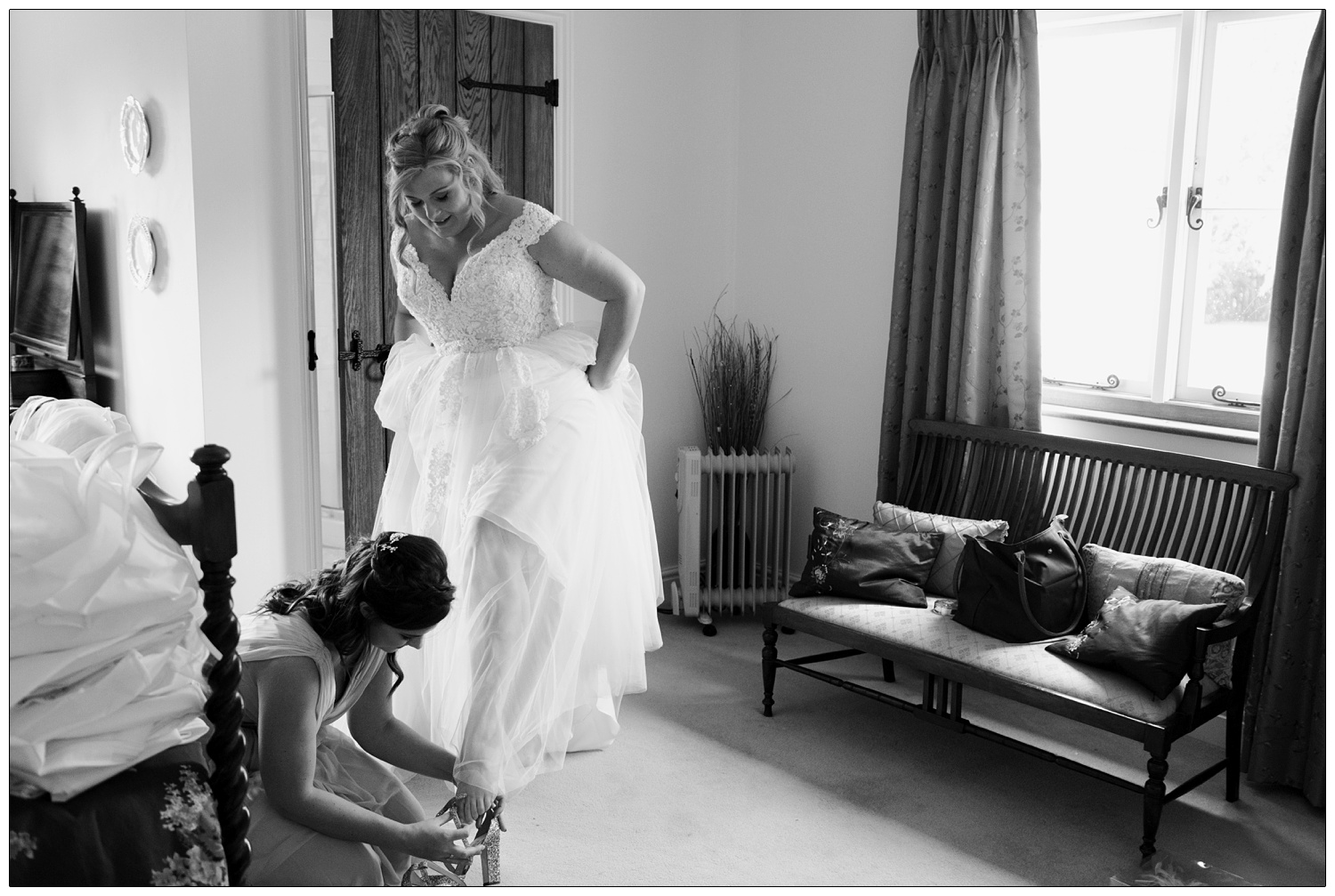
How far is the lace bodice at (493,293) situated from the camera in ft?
7.98

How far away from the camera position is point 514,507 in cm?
234

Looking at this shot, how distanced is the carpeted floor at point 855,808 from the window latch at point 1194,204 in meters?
1.53

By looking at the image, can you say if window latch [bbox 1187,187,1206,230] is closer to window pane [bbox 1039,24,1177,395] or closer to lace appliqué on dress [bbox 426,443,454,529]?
window pane [bbox 1039,24,1177,395]

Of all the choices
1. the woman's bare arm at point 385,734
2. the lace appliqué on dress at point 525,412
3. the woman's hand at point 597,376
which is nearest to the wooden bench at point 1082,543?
the woman's hand at point 597,376

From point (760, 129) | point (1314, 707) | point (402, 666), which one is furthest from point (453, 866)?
point (760, 129)

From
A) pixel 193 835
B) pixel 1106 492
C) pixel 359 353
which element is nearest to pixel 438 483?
pixel 359 353

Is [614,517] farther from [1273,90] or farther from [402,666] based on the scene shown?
[1273,90]

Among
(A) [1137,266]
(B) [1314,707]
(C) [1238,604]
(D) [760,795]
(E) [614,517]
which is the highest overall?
(A) [1137,266]

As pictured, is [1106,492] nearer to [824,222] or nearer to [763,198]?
[824,222]

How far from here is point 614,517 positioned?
2592 mm

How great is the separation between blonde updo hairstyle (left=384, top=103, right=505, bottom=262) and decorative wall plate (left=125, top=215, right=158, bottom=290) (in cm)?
127

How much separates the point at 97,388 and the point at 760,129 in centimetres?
273

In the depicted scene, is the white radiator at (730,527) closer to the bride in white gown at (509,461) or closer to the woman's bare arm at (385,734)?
the bride in white gown at (509,461)

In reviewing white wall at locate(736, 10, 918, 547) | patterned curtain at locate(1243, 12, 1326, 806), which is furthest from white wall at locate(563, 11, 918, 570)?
patterned curtain at locate(1243, 12, 1326, 806)
